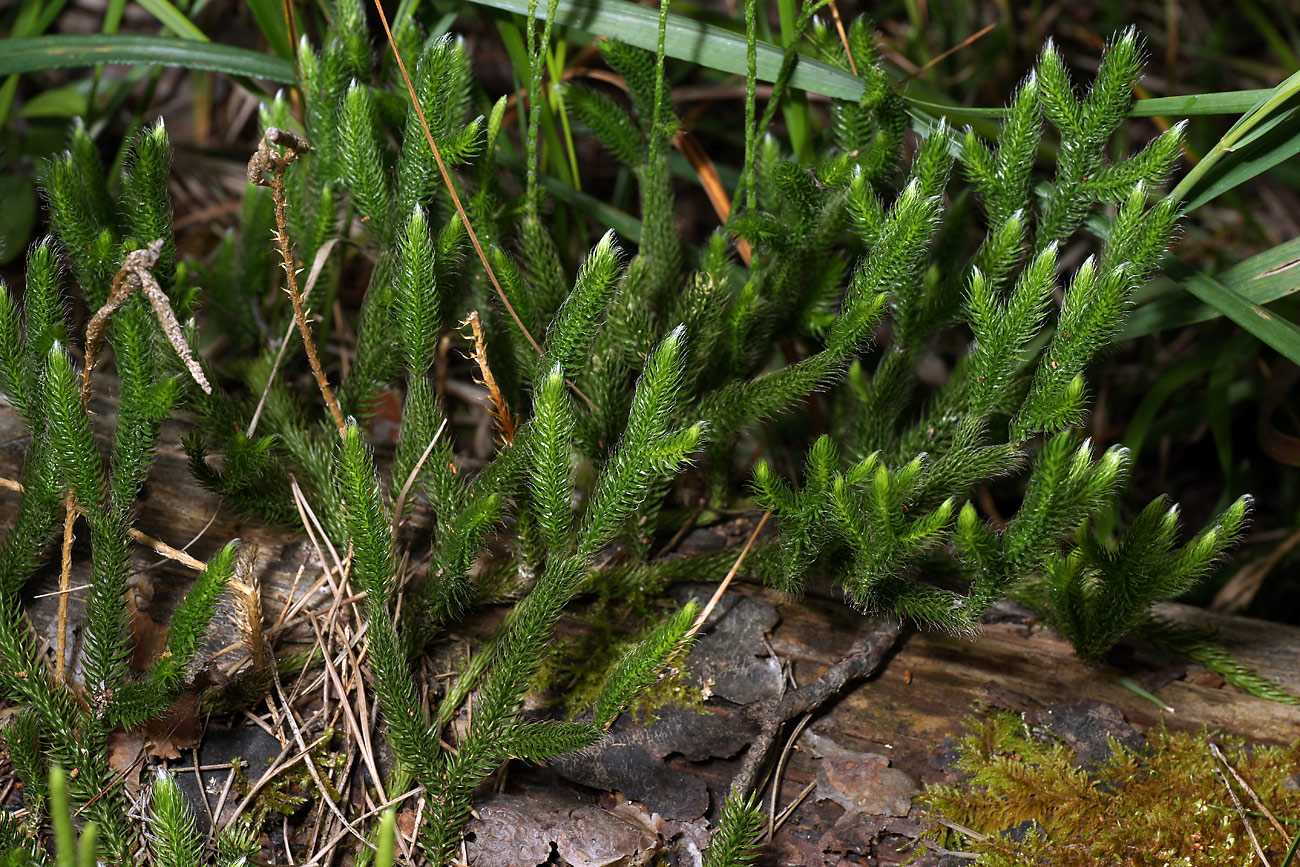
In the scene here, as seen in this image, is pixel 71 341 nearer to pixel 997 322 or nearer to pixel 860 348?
pixel 860 348

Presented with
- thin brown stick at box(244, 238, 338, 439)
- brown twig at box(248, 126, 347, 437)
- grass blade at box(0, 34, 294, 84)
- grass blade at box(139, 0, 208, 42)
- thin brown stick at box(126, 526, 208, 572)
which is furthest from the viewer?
grass blade at box(139, 0, 208, 42)

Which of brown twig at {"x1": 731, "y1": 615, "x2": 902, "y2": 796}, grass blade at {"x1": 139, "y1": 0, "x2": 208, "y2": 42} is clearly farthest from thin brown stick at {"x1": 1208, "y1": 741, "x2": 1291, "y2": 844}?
grass blade at {"x1": 139, "y1": 0, "x2": 208, "y2": 42}

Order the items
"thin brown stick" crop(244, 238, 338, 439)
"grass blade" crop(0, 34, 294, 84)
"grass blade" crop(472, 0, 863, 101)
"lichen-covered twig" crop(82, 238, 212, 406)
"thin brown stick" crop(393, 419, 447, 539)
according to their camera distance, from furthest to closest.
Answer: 1. "grass blade" crop(0, 34, 294, 84)
2. "grass blade" crop(472, 0, 863, 101)
3. "thin brown stick" crop(244, 238, 338, 439)
4. "thin brown stick" crop(393, 419, 447, 539)
5. "lichen-covered twig" crop(82, 238, 212, 406)

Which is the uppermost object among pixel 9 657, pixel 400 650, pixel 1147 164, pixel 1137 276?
pixel 1147 164

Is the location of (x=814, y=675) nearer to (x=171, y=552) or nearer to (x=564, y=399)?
(x=564, y=399)

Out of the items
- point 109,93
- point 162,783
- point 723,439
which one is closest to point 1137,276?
point 723,439

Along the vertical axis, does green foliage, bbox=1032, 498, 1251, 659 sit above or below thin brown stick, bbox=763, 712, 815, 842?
above

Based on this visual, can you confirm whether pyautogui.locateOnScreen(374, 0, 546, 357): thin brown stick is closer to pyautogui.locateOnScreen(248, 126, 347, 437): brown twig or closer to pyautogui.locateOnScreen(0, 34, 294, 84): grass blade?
pyautogui.locateOnScreen(248, 126, 347, 437): brown twig

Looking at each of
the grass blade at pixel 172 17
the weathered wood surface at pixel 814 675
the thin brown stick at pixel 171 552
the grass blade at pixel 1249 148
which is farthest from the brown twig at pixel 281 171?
the grass blade at pixel 1249 148
